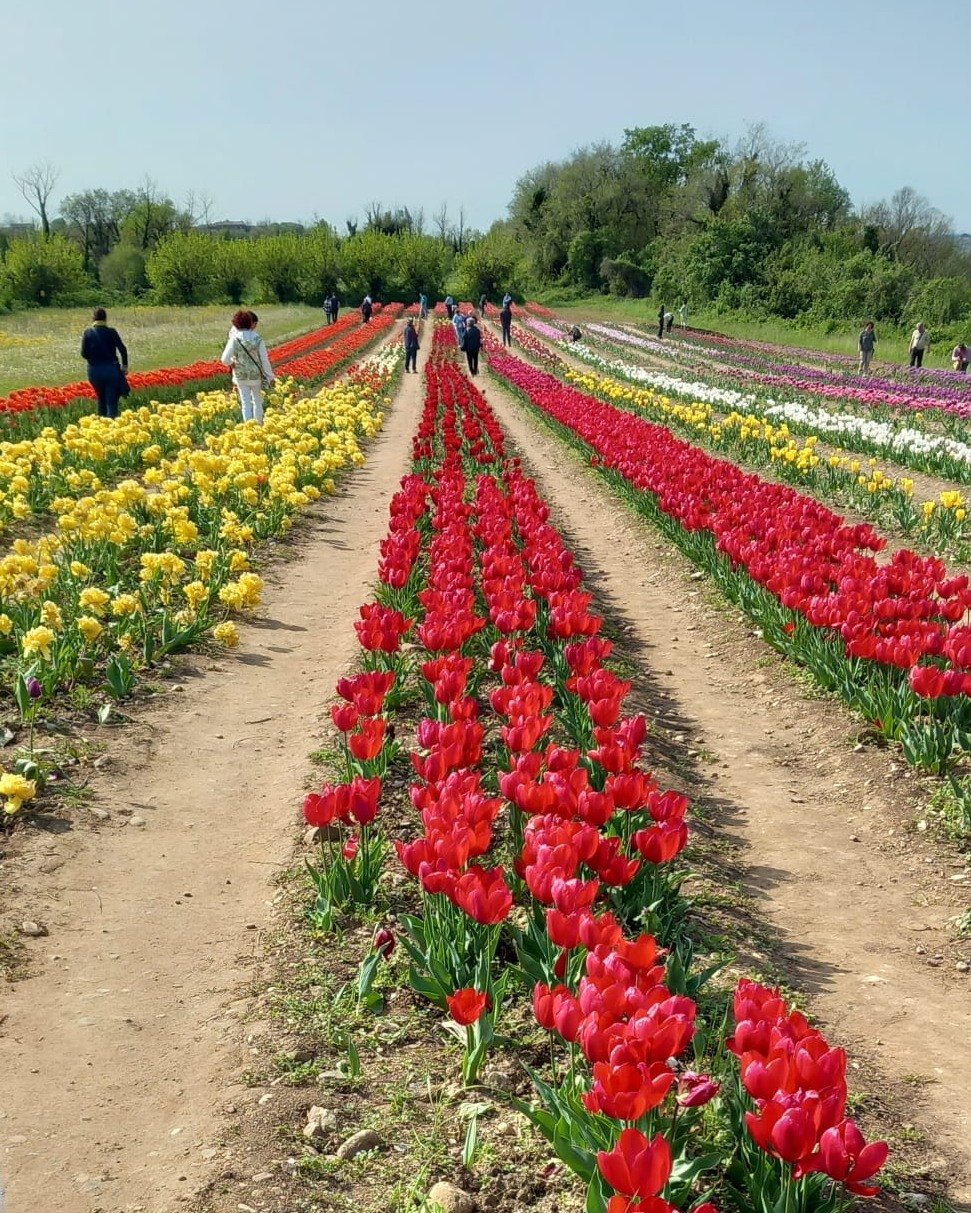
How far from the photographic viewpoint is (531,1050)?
3488 mm

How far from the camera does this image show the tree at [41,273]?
244 ft

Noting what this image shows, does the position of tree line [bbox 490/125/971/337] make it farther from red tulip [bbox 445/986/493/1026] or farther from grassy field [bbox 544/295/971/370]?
red tulip [bbox 445/986/493/1026]

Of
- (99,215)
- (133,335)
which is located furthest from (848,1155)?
(99,215)

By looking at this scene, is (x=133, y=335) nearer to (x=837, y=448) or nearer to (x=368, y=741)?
(x=837, y=448)

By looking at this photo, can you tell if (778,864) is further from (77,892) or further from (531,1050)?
(77,892)

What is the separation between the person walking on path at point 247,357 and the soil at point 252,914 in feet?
25.5

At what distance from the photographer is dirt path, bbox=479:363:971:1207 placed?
3607mm

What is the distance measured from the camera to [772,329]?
5188cm

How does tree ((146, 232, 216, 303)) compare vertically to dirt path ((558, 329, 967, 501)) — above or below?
above

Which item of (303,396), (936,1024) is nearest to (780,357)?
(303,396)

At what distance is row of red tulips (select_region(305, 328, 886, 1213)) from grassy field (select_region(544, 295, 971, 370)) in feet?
114

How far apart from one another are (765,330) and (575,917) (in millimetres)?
53118

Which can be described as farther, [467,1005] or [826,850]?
[826,850]

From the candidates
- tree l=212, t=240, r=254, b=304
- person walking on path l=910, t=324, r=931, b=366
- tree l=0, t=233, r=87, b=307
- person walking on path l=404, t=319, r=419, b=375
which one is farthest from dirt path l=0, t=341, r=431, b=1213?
tree l=0, t=233, r=87, b=307
